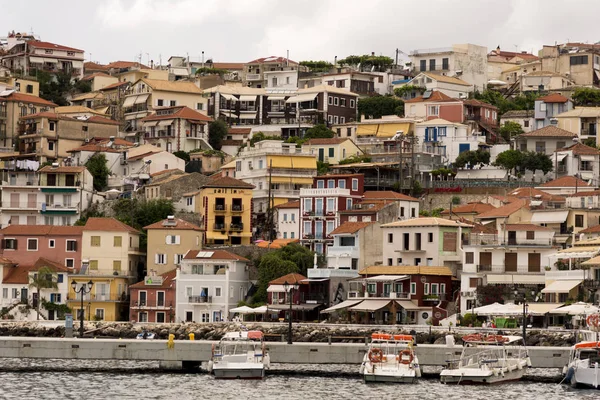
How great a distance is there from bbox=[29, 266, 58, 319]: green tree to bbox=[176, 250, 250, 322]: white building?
29.3 ft

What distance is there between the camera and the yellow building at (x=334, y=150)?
119 meters

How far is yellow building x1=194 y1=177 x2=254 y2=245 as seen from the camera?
346 feet

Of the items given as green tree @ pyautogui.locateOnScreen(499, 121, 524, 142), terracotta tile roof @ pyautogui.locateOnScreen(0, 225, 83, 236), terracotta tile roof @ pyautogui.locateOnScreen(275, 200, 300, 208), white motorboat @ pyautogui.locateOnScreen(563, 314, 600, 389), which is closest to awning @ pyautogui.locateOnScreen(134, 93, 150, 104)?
green tree @ pyautogui.locateOnScreen(499, 121, 524, 142)

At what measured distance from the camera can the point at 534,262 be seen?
89.1 metres

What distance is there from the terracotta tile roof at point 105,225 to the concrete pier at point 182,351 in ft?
105

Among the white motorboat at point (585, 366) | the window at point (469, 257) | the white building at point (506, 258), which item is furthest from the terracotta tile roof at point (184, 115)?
the white motorboat at point (585, 366)

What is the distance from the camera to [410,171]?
4429 inches

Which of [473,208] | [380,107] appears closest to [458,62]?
[380,107]

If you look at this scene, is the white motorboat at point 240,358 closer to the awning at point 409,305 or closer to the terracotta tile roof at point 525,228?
the awning at point 409,305

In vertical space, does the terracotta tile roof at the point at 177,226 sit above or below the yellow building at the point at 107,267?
above

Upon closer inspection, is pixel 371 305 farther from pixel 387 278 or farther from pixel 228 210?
pixel 228 210

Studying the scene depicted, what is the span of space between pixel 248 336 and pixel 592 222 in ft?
111

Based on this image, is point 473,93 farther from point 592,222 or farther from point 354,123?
point 592,222

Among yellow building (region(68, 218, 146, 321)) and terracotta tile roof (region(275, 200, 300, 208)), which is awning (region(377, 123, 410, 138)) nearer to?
terracotta tile roof (region(275, 200, 300, 208))
